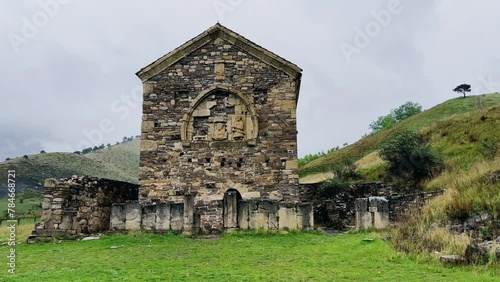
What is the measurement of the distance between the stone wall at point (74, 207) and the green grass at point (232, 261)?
123cm

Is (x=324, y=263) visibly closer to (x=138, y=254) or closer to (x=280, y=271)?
(x=280, y=271)

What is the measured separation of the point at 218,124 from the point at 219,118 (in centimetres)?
24

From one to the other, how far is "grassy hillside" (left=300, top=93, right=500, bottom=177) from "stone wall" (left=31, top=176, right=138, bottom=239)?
2669 centimetres

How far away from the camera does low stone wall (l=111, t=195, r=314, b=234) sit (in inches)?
578

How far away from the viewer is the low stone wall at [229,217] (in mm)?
14688

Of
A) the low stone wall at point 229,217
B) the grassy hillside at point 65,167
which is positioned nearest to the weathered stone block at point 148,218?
the low stone wall at point 229,217

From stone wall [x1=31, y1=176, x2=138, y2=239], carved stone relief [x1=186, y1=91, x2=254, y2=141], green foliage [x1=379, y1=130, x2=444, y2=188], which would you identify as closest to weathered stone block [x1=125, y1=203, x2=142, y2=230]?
stone wall [x1=31, y1=176, x2=138, y2=239]

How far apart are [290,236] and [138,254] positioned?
4.72 meters

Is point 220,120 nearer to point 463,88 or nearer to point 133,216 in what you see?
point 133,216

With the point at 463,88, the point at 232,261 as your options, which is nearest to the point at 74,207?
the point at 232,261

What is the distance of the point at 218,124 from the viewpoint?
58.7ft

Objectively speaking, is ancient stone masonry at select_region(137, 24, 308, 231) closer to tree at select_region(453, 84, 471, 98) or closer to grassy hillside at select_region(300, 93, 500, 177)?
grassy hillside at select_region(300, 93, 500, 177)

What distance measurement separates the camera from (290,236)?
13750 mm

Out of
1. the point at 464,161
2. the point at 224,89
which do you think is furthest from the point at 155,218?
the point at 464,161
